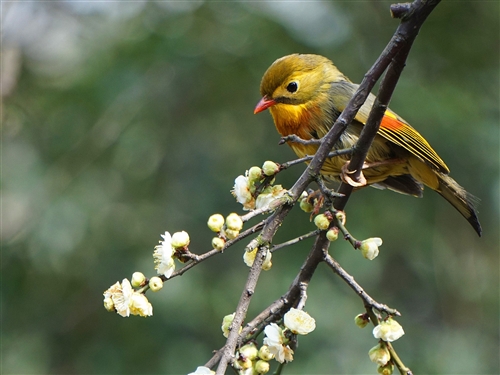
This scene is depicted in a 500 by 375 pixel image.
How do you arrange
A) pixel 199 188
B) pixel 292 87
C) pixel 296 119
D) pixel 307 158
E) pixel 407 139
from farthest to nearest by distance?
pixel 199 188 → pixel 292 87 → pixel 296 119 → pixel 407 139 → pixel 307 158

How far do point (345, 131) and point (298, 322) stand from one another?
1.69 metres

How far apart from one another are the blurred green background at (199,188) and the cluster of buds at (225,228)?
11.0 feet

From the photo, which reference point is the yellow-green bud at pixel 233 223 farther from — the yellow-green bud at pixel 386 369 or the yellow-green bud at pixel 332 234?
the yellow-green bud at pixel 386 369

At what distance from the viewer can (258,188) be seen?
195 cm

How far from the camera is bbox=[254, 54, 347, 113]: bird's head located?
11.6 feet

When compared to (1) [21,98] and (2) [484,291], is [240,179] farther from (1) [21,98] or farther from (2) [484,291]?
(2) [484,291]

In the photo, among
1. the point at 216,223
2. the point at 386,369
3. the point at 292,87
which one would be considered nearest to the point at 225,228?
the point at 216,223

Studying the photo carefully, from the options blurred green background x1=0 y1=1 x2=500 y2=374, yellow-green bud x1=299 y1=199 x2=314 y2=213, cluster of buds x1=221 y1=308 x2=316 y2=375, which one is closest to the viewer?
cluster of buds x1=221 y1=308 x2=316 y2=375

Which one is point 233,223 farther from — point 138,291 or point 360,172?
point 360,172

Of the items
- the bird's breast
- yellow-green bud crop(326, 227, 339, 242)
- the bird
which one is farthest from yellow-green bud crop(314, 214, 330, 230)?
the bird's breast

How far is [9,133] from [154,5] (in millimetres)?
2017

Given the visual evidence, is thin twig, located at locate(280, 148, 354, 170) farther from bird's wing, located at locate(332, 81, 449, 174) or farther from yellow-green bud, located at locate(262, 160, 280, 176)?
bird's wing, located at locate(332, 81, 449, 174)

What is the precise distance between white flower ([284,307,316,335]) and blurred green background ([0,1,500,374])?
10.5 ft

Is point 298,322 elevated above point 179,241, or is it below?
below
